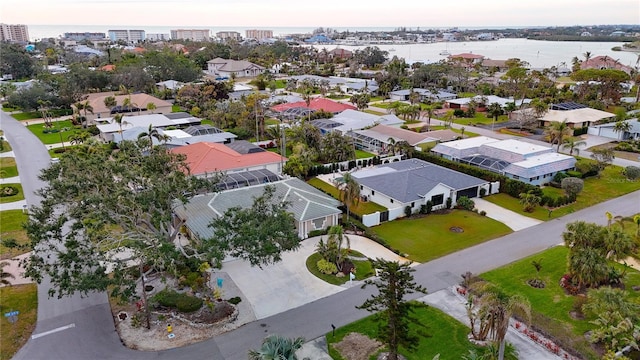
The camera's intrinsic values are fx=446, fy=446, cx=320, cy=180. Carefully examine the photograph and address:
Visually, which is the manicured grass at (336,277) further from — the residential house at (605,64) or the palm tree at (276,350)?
the residential house at (605,64)

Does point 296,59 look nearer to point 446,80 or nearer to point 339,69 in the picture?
point 339,69

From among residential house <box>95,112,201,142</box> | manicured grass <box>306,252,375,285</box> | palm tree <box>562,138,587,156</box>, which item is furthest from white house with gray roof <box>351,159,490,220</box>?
residential house <box>95,112,201,142</box>

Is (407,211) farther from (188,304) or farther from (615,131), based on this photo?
(615,131)

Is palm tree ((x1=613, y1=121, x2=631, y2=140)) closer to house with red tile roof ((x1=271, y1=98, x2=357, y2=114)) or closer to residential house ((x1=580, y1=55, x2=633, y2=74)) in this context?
house with red tile roof ((x1=271, y1=98, x2=357, y2=114))

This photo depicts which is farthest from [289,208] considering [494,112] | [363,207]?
[494,112]

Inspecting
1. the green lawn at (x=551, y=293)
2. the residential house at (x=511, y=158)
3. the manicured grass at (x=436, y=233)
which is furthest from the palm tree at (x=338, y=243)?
the residential house at (x=511, y=158)

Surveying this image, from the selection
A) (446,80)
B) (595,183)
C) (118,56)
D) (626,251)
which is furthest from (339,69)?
(626,251)
